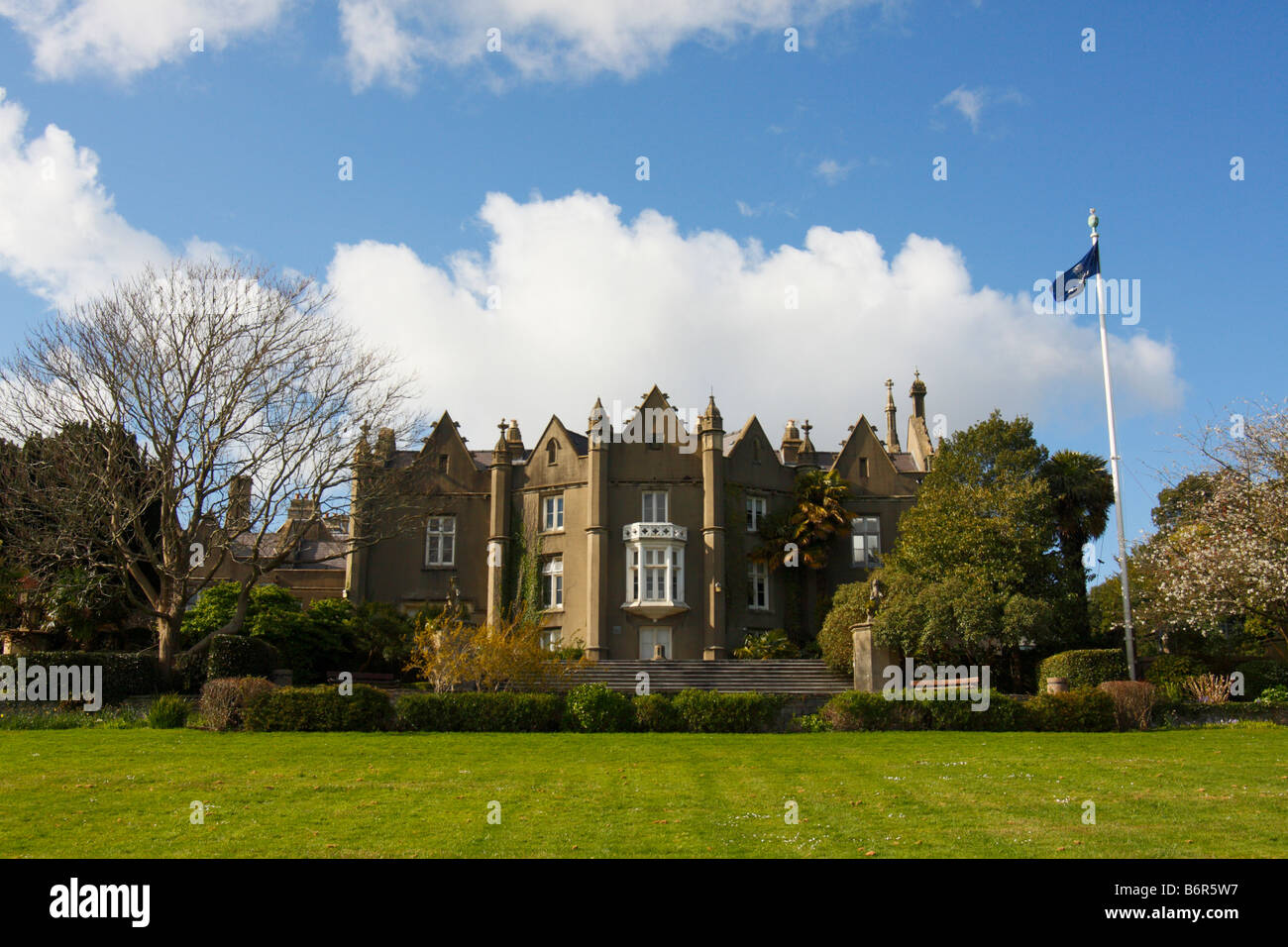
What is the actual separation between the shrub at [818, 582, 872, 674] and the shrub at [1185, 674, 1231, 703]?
9.57 metres

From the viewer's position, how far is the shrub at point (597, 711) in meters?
23.8

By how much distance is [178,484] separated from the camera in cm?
3039

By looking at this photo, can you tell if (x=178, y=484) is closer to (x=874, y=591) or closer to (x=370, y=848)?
(x=874, y=591)

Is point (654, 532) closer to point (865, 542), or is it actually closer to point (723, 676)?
point (723, 676)

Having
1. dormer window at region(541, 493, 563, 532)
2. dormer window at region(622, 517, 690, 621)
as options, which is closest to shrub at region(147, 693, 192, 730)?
dormer window at region(622, 517, 690, 621)

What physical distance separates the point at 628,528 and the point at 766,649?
688cm

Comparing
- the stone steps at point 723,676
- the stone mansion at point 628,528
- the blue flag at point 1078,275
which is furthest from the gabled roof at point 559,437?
the blue flag at point 1078,275

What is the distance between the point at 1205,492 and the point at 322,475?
87.4ft

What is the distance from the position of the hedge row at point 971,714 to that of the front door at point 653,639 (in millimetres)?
15813

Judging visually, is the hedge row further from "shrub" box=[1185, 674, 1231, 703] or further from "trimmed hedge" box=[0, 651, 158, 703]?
"trimmed hedge" box=[0, 651, 158, 703]

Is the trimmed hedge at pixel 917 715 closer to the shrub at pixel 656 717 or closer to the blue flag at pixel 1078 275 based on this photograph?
the shrub at pixel 656 717

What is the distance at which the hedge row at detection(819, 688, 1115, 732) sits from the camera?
24.0 meters

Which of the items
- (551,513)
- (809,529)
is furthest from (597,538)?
(809,529)
